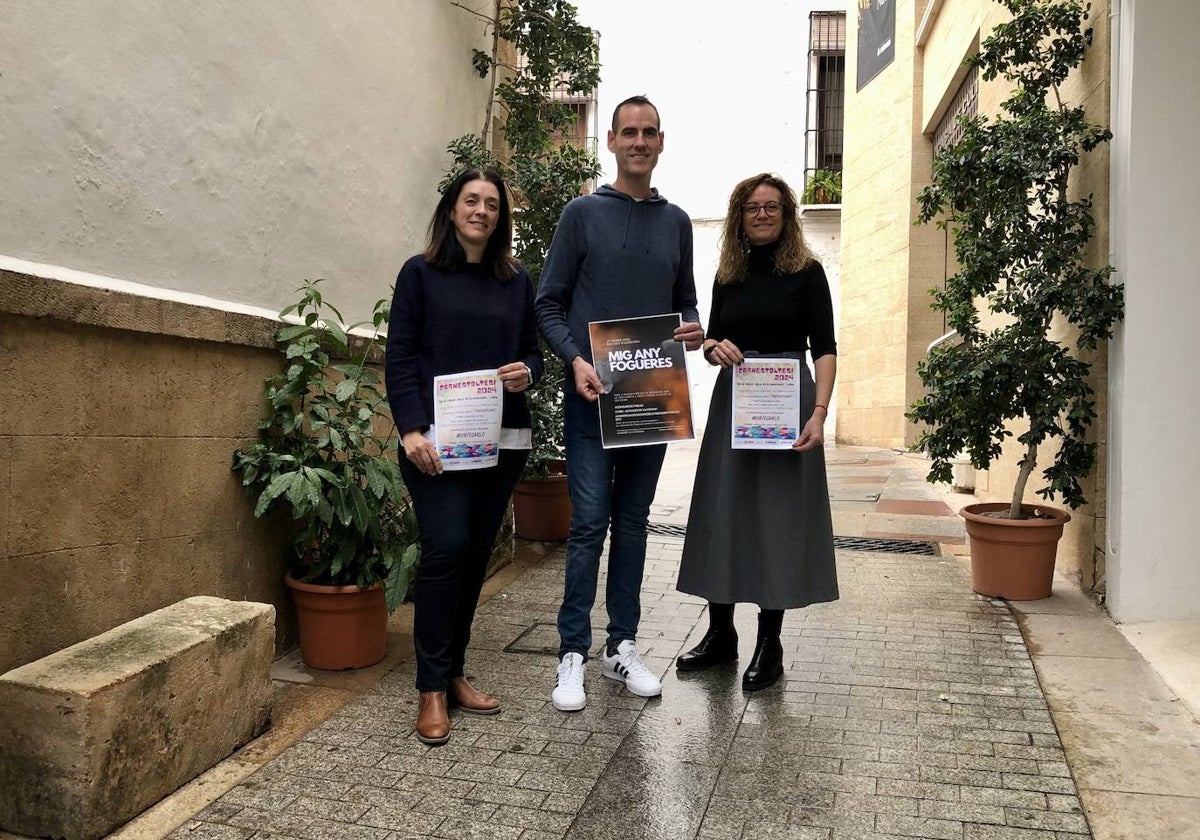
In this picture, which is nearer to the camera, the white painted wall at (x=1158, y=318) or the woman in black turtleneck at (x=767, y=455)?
the woman in black turtleneck at (x=767, y=455)

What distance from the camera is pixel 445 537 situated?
9.86ft

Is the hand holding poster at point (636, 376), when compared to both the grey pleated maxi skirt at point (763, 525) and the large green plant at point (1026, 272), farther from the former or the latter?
the large green plant at point (1026, 272)

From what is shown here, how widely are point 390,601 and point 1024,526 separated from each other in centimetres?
302

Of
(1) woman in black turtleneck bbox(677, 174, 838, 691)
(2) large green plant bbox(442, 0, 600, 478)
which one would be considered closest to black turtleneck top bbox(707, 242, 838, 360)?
(1) woman in black turtleneck bbox(677, 174, 838, 691)

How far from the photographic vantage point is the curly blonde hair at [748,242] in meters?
3.43

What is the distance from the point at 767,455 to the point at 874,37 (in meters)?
13.3

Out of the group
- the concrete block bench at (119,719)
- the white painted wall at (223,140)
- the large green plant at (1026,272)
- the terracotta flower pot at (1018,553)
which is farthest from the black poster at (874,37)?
the concrete block bench at (119,719)

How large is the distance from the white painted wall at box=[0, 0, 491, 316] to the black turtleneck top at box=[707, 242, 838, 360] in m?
1.85

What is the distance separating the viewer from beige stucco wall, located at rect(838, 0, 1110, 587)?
1212 centimetres

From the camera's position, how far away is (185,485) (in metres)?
3.34

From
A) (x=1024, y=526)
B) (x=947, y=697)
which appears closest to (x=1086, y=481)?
(x=1024, y=526)

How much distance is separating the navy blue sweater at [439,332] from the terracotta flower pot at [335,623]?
98 cm

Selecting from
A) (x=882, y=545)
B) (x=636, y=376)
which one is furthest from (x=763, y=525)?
(x=882, y=545)

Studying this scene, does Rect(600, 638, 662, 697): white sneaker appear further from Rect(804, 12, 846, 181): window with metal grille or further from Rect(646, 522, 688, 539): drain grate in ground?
Rect(804, 12, 846, 181): window with metal grille
